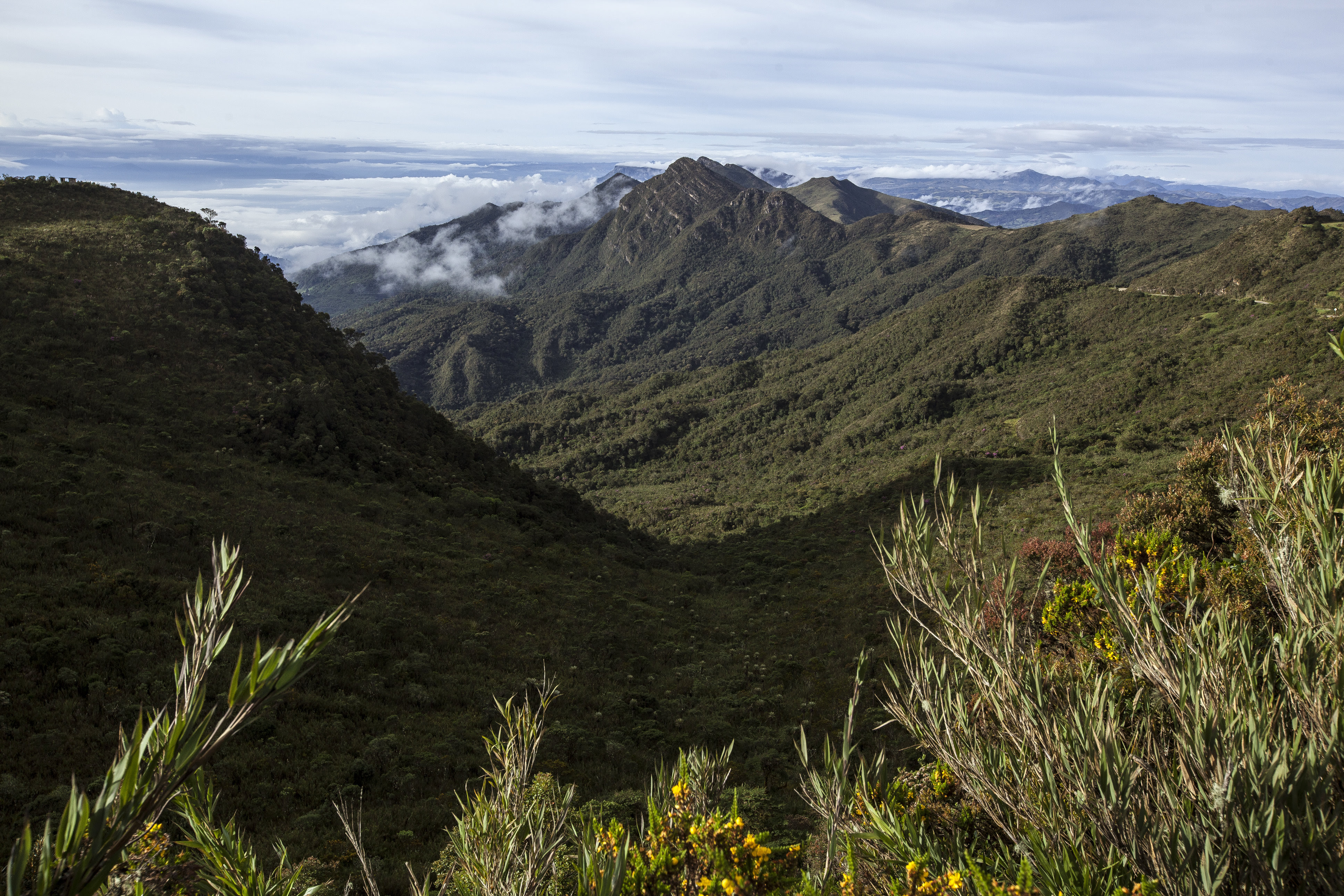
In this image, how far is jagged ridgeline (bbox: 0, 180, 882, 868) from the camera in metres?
10.9

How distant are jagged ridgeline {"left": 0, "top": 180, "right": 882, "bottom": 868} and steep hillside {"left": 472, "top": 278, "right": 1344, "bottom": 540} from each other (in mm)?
18502

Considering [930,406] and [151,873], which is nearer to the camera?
[151,873]

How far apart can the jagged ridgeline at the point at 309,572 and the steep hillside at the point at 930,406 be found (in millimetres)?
18502

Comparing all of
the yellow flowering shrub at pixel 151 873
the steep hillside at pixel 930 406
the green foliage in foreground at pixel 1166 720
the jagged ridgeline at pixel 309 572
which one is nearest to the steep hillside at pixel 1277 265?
the steep hillside at pixel 930 406

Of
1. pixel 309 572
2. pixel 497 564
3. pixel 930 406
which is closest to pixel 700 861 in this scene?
pixel 309 572

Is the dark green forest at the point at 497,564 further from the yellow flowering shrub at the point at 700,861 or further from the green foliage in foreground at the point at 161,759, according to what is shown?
the green foliage in foreground at the point at 161,759

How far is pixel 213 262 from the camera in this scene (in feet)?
119

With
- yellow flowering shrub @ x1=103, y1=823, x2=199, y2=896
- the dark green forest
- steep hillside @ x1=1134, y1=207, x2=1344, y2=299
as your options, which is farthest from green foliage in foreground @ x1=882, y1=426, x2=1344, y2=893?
steep hillside @ x1=1134, y1=207, x2=1344, y2=299

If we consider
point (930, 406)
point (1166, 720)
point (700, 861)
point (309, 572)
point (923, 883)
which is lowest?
point (930, 406)

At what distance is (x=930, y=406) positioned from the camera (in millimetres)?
70188

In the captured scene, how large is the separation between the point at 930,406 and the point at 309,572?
64811mm

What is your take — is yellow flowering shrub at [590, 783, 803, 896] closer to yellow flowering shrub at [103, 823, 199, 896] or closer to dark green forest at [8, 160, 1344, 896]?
dark green forest at [8, 160, 1344, 896]

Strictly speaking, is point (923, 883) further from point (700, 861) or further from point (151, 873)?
point (151, 873)

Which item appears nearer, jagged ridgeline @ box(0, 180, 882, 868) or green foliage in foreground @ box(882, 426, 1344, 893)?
green foliage in foreground @ box(882, 426, 1344, 893)
